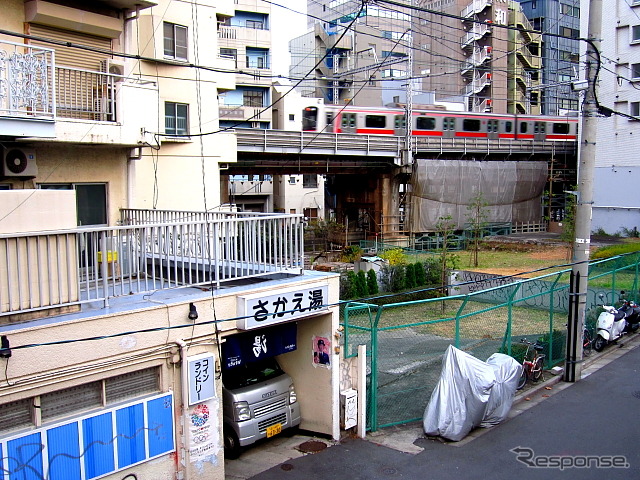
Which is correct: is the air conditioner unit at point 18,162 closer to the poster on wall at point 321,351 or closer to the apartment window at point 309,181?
the poster on wall at point 321,351

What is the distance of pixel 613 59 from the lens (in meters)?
38.0

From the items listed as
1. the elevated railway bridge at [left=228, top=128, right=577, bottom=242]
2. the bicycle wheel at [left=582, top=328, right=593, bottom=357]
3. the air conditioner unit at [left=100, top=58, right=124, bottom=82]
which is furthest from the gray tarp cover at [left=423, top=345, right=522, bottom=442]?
the elevated railway bridge at [left=228, top=128, right=577, bottom=242]

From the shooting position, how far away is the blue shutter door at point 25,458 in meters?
6.41

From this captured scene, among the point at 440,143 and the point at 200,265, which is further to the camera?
the point at 440,143

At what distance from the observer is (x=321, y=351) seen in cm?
1012

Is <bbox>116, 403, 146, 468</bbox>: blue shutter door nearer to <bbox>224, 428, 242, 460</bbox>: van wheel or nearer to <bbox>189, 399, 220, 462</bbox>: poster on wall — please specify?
<bbox>189, 399, 220, 462</bbox>: poster on wall

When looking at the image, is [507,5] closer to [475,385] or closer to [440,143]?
[440,143]

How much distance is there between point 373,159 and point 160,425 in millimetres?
29467

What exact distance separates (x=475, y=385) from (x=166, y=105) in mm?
13501

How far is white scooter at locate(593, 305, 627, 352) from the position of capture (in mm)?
15148

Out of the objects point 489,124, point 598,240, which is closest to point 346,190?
point 489,124

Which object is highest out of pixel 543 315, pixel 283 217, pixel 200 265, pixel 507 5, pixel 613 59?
pixel 507 5

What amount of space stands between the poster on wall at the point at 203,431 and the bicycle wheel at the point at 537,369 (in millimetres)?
7344

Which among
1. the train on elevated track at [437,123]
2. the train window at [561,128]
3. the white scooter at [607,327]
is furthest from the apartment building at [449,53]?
the white scooter at [607,327]
